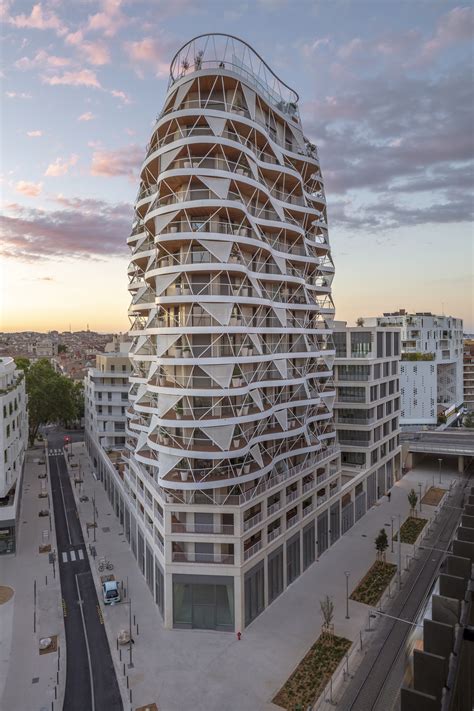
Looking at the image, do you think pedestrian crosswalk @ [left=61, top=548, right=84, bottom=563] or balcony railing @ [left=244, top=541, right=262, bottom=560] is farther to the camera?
pedestrian crosswalk @ [left=61, top=548, right=84, bottom=563]

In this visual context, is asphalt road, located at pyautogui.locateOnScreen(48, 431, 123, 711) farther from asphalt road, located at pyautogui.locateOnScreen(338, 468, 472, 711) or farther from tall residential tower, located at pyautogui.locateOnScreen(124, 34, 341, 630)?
asphalt road, located at pyautogui.locateOnScreen(338, 468, 472, 711)

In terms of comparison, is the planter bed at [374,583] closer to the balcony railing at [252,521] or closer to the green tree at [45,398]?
the balcony railing at [252,521]

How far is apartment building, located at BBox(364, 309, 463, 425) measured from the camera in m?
102

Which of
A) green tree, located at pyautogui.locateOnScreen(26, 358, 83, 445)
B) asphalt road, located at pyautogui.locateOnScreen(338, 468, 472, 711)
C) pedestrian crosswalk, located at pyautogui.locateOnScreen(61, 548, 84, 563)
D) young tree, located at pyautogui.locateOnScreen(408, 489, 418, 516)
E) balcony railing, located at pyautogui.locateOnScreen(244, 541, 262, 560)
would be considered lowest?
pedestrian crosswalk, located at pyautogui.locateOnScreen(61, 548, 84, 563)

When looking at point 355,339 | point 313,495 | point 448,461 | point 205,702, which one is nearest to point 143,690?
point 205,702

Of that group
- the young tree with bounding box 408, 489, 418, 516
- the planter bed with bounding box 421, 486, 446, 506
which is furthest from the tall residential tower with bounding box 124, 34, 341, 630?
the planter bed with bounding box 421, 486, 446, 506

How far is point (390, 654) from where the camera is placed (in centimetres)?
3222

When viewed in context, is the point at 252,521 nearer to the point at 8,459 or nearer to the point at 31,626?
the point at 31,626

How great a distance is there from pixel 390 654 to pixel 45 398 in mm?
82062

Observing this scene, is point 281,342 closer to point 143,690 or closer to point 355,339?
point 355,339

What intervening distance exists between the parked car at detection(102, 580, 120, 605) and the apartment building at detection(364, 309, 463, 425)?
258 ft

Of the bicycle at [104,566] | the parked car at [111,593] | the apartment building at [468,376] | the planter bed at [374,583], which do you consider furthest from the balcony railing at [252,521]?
the apartment building at [468,376]

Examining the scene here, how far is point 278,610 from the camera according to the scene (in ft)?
124

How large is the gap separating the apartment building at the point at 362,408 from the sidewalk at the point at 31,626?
1404 inches
